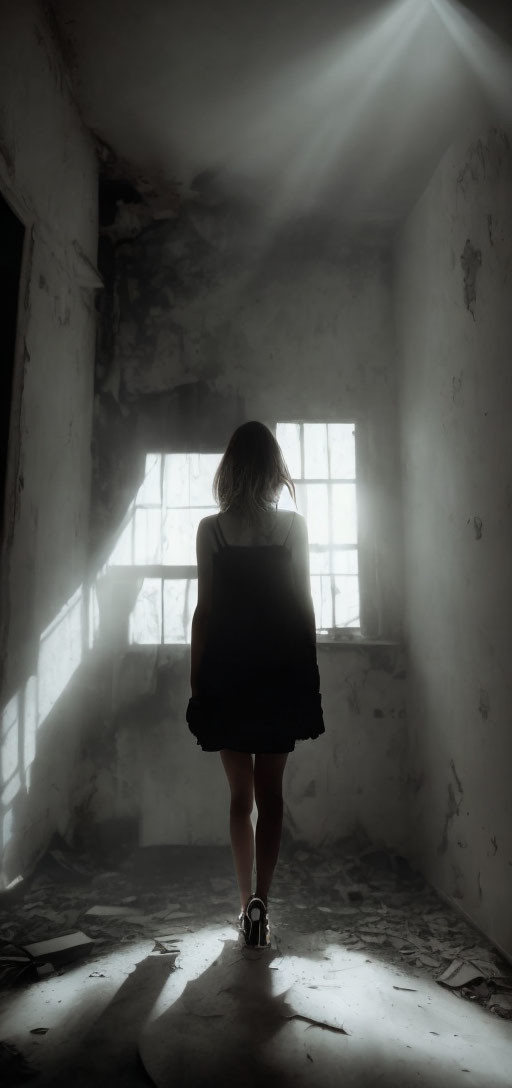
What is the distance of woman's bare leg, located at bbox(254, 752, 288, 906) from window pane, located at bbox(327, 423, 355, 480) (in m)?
1.67

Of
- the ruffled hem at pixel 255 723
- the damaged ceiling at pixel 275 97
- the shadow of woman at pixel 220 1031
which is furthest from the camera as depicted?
the damaged ceiling at pixel 275 97

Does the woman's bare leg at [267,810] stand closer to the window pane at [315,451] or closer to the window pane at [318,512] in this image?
the window pane at [318,512]

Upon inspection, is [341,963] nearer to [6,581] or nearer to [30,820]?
[30,820]

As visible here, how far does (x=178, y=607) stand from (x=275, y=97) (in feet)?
7.34

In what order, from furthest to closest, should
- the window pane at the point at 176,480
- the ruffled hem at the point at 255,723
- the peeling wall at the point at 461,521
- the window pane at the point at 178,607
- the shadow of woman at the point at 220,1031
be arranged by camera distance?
the window pane at the point at 176,480
the window pane at the point at 178,607
the peeling wall at the point at 461,521
the ruffled hem at the point at 255,723
the shadow of woman at the point at 220,1031

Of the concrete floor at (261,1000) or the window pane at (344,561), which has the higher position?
the window pane at (344,561)

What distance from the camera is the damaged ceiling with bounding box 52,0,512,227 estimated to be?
224 centimetres

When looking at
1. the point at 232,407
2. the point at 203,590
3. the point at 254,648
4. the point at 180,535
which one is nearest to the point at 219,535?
the point at 203,590

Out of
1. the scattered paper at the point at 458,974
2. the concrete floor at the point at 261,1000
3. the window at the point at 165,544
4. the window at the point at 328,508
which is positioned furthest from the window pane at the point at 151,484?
the scattered paper at the point at 458,974

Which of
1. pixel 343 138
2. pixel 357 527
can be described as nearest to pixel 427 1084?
pixel 357 527

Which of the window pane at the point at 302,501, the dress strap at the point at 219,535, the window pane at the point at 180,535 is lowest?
the dress strap at the point at 219,535

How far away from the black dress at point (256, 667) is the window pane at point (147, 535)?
4.19ft

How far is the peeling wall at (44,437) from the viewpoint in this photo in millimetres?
2090

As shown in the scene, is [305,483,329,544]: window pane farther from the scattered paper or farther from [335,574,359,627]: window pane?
the scattered paper
